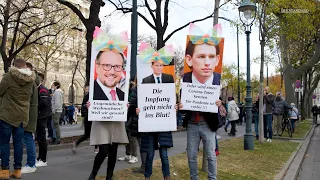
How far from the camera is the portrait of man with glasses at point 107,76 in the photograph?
5.74 m

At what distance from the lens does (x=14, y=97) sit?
6309 mm

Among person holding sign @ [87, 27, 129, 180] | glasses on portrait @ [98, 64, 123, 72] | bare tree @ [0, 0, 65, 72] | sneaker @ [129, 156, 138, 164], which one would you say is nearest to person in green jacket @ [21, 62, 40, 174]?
person holding sign @ [87, 27, 129, 180]

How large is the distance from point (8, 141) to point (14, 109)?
583mm

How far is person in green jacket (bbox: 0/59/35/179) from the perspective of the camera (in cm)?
623

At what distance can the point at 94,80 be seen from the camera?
574 cm

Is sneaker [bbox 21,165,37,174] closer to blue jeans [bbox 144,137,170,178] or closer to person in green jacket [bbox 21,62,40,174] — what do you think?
person in green jacket [bbox 21,62,40,174]

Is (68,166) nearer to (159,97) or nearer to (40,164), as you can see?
(40,164)

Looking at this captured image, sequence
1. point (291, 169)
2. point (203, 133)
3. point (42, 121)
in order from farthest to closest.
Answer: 1. point (291, 169)
2. point (42, 121)
3. point (203, 133)

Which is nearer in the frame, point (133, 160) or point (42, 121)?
point (42, 121)

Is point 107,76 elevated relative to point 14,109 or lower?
elevated

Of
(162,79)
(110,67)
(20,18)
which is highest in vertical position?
(20,18)

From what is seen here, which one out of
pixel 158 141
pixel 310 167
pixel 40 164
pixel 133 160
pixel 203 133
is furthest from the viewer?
pixel 310 167

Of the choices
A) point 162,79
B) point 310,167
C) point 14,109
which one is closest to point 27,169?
point 14,109

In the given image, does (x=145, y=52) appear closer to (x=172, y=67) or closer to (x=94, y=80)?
(x=172, y=67)
